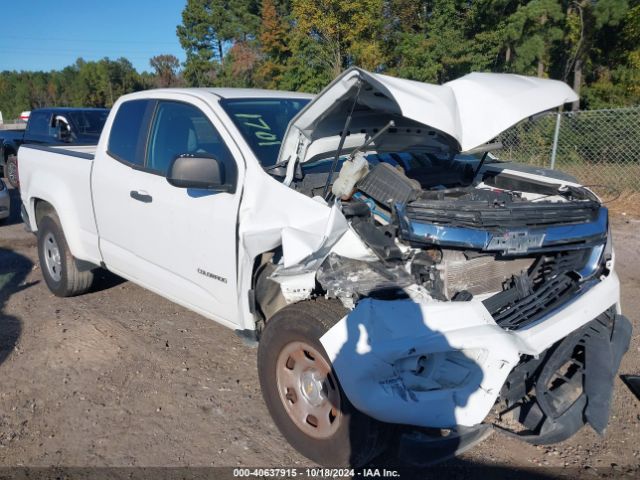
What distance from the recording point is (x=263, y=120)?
4.01 metres

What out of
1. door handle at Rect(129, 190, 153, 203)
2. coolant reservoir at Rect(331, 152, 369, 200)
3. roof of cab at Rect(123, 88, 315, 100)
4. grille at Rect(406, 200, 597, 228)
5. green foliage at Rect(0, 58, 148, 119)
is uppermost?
roof of cab at Rect(123, 88, 315, 100)

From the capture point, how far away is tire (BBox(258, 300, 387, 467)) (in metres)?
2.76

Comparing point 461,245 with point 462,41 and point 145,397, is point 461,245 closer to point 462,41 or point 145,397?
point 145,397

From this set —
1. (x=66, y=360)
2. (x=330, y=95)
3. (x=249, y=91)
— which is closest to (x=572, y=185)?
(x=330, y=95)

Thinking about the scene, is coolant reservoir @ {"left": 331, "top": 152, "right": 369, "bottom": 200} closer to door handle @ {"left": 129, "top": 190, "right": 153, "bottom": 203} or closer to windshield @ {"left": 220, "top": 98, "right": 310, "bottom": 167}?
windshield @ {"left": 220, "top": 98, "right": 310, "bottom": 167}

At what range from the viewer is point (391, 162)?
13.3ft

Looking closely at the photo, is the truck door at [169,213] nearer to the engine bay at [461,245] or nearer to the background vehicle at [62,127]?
the engine bay at [461,245]

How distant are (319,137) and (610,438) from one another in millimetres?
2499

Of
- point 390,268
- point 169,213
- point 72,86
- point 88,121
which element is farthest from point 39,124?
point 72,86

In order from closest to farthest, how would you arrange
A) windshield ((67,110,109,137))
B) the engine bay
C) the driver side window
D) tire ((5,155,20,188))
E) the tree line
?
the engine bay, the driver side window, windshield ((67,110,109,137)), tire ((5,155,20,188)), the tree line

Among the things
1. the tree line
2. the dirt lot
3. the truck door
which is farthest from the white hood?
the tree line

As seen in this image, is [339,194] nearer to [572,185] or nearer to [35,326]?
[572,185]

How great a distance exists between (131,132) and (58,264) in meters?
1.89

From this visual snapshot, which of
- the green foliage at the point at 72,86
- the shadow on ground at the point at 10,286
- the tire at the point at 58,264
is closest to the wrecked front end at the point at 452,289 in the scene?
the shadow on ground at the point at 10,286
